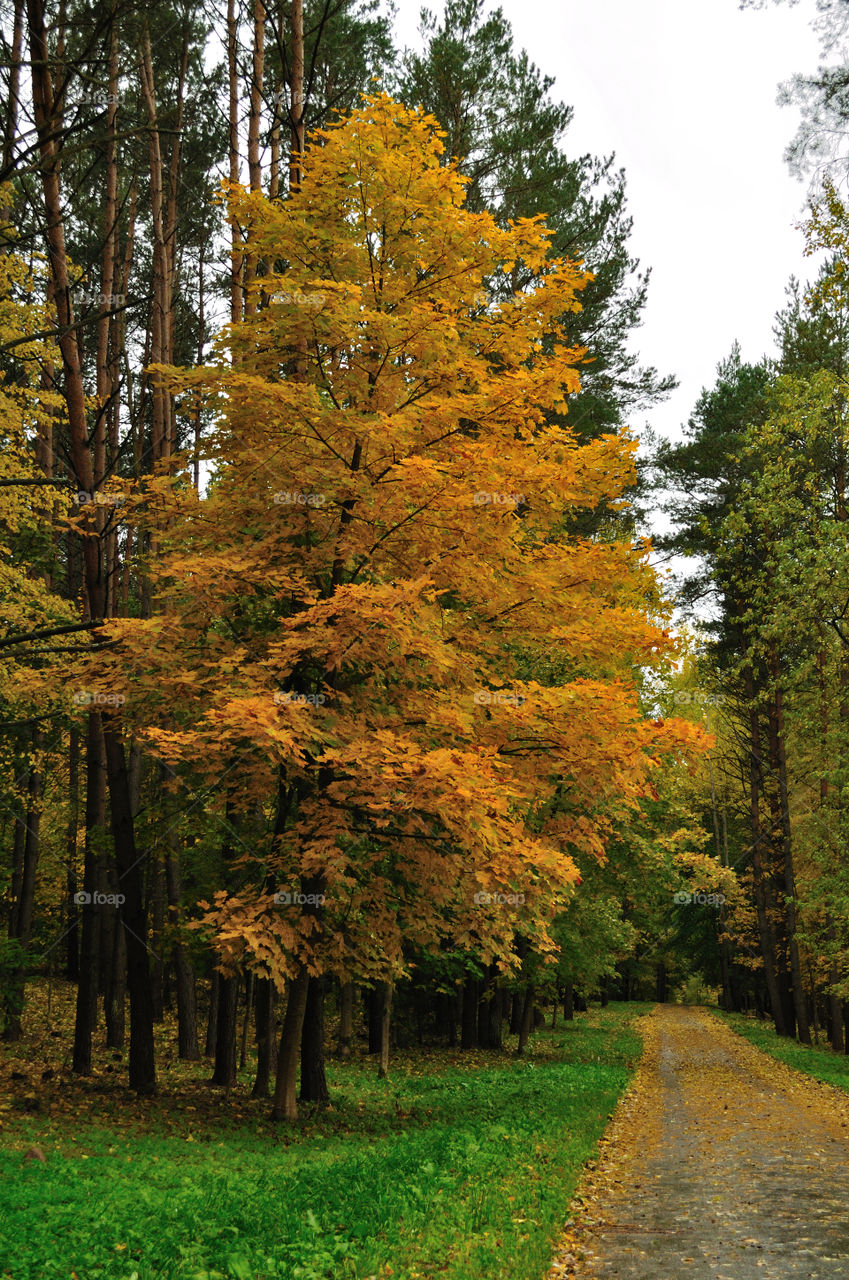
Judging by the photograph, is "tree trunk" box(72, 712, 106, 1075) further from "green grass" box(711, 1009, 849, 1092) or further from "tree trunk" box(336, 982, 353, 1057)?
"green grass" box(711, 1009, 849, 1092)

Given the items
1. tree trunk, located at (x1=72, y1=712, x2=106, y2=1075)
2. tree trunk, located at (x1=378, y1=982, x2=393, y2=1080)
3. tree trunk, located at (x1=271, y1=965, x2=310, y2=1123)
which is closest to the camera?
tree trunk, located at (x1=271, y1=965, x2=310, y2=1123)

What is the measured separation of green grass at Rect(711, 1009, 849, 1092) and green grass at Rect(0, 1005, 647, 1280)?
885 centimetres

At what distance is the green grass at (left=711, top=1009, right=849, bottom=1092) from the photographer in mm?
→ 19766

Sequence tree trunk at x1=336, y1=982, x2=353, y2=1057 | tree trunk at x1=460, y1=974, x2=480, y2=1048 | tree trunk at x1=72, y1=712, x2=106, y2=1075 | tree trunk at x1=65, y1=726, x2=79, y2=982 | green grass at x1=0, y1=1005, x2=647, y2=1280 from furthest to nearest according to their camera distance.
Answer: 1. tree trunk at x1=460, y1=974, x2=480, y2=1048
2. tree trunk at x1=65, y1=726, x2=79, y2=982
3. tree trunk at x1=336, y1=982, x2=353, y2=1057
4. tree trunk at x1=72, y1=712, x2=106, y2=1075
5. green grass at x1=0, y1=1005, x2=647, y2=1280

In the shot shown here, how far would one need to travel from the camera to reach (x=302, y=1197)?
7.59 meters

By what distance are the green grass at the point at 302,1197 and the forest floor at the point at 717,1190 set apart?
1.30ft

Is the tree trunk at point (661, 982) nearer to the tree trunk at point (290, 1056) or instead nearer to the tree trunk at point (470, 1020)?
the tree trunk at point (470, 1020)

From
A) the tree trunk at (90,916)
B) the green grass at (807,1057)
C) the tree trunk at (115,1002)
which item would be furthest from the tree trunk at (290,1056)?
the green grass at (807,1057)

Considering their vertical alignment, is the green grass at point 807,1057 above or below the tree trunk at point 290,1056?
below

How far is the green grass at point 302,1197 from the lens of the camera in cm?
600

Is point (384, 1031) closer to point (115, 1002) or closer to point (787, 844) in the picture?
point (115, 1002)

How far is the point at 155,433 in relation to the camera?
58.7 ft

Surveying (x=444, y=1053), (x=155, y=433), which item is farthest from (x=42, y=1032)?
(x=155, y=433)

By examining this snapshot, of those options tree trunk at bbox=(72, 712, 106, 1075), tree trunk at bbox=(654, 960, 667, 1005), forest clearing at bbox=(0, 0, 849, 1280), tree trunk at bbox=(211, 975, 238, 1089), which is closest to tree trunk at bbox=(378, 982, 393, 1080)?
forest clearing at bbox=(0, 0, 849, 1280)
